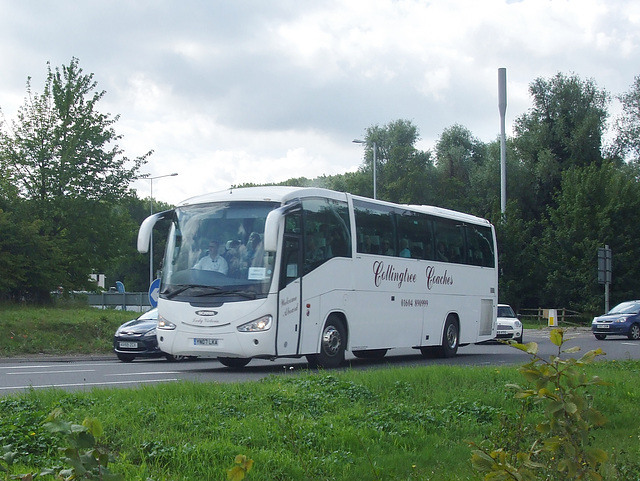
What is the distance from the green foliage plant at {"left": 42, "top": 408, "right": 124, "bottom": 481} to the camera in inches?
127

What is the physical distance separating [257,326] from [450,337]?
8.37 meters

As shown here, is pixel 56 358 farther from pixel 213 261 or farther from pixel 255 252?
pixel 255 252

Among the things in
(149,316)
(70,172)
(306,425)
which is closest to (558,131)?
(70,172)

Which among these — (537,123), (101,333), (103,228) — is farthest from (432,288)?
(537,123)

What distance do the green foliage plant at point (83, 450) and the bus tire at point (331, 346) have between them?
12.9 metres

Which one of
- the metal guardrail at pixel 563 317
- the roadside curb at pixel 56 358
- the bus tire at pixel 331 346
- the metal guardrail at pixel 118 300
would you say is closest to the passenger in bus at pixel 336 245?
the bus tire at pixel 331 346

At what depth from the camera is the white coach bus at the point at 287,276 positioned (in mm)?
14836

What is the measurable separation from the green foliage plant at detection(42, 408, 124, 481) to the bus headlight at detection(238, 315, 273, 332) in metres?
11.3

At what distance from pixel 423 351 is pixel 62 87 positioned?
2062 centimetres

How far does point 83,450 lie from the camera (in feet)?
10.9

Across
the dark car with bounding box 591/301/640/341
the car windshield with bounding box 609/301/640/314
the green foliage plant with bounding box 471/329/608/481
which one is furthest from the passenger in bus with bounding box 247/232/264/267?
the car windshield with bounding box 609/301/640/314

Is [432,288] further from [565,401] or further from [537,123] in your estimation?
[537,123]

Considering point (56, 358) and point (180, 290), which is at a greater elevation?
point (180, 290)

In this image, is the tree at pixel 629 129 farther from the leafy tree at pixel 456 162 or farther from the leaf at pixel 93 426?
the leaf at pixel 93 426
